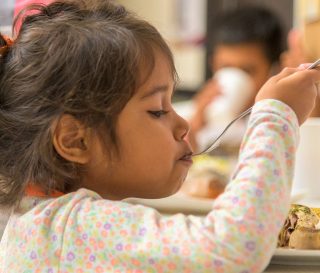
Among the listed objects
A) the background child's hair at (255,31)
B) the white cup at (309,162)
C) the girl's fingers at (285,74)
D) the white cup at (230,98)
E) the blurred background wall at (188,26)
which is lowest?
the blurred background wall at (188,26)

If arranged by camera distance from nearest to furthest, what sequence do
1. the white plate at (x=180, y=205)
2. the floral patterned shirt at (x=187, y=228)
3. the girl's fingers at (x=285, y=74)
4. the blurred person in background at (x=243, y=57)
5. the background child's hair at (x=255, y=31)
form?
the floral patterned shirt at (x=187, y=228) → the girl's fingers at (x=285, y=74) → the white plate at (x=180, y=205) → the blurred person in background at (x=243, y=57) → the background child's hair at (x=255, y=31)

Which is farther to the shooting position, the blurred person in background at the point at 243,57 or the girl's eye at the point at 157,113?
the blurred person in background at the point at 243,57

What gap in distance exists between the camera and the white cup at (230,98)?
2947mm

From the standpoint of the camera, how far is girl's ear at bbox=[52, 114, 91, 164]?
0.82 metres

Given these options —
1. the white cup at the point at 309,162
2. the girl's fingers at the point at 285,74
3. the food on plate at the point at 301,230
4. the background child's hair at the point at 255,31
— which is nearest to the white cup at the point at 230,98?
the background child's hair at the point at 255,31

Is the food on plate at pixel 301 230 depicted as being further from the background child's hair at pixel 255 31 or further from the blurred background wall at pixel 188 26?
the blurred background wall at pixel 188 26

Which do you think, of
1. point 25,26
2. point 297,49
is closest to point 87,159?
point 25,26

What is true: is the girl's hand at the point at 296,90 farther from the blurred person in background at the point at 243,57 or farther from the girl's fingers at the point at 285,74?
the blurred person in background at the point at 243,57

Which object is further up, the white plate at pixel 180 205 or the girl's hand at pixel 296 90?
the girl's hand at pixel 296 90

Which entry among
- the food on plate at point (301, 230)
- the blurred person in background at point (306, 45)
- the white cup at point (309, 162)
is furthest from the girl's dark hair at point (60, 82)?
the blurred person in background at point (306, 45)

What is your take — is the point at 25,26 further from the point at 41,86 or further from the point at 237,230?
the point at 237,230

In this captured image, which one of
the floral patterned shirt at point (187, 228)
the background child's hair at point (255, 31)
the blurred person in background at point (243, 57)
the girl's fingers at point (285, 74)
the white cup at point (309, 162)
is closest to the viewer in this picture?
the floral patterned shirt at point (187, 228)

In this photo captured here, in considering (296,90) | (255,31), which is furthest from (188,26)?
(296,90)

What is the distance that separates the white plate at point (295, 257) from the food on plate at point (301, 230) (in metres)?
0.03
